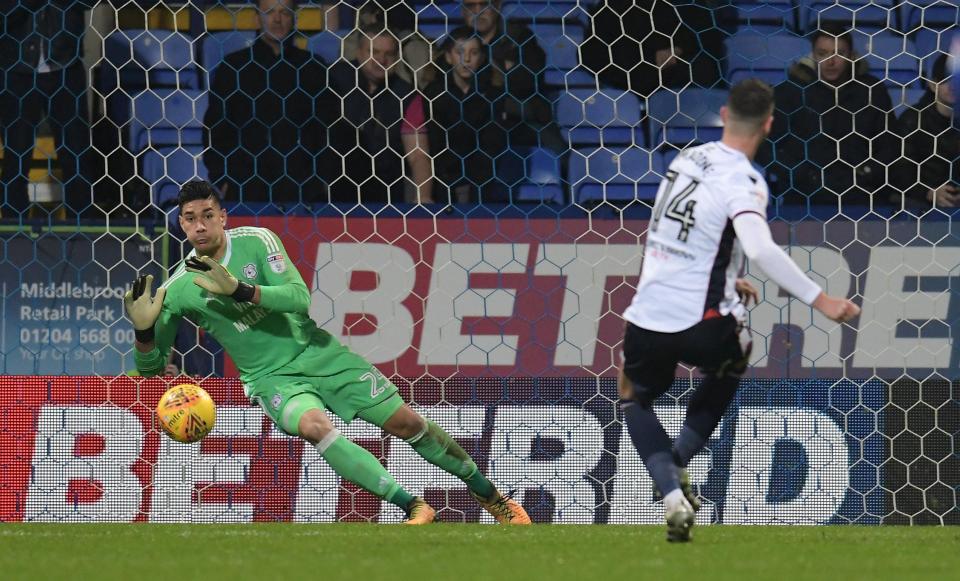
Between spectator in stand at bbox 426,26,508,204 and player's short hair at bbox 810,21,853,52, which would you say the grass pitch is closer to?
spectator in stand at bbox 426,26,508,204

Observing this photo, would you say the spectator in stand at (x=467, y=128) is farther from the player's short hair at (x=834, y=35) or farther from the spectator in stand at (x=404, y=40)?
the player's short hair at (x=834, y=35)

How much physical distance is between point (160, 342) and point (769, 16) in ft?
14.3

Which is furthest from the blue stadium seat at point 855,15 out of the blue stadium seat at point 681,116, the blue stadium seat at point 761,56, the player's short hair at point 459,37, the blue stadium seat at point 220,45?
the blue stadium seat at point 220,45

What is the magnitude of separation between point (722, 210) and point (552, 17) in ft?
12.8

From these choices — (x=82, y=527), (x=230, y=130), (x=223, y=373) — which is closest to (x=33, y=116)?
(x=230, y=130)

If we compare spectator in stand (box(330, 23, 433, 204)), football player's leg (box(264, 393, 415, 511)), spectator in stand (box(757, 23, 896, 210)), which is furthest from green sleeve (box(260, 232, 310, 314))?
spectator in stand (box(757, 23, 896, 210))

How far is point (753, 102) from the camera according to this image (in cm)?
505

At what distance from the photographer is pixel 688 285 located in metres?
5.09

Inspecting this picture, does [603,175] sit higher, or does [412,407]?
[603,175]

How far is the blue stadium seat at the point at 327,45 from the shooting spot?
329 inches

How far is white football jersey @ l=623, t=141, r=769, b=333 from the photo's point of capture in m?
5.05

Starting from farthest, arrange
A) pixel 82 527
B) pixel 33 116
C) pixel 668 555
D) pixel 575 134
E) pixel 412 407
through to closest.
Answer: pixel 575 134
pixel 33 116
pixel 412 407
pixel 82 527
pixel 668 555

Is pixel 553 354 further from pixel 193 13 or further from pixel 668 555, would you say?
pixel 193 13

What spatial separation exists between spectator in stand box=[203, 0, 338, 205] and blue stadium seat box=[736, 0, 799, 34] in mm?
2368
